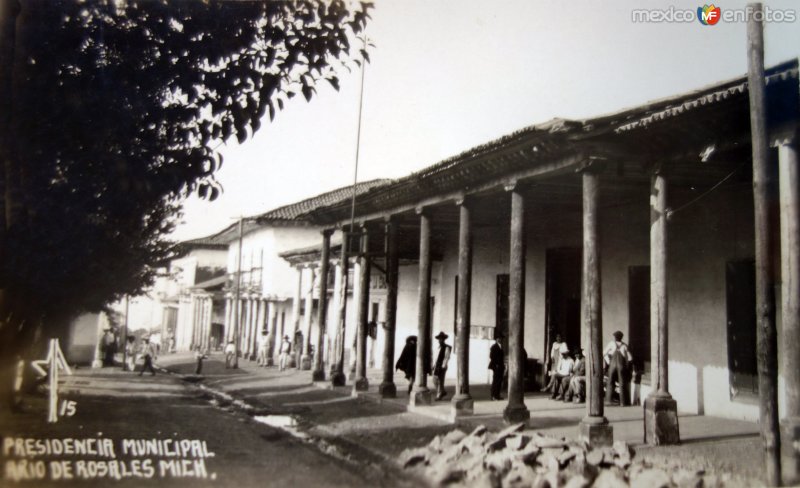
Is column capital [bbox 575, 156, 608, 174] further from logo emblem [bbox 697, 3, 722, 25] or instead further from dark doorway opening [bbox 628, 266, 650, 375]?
dark doorway opening [bbox 628, 266, 650, 375]

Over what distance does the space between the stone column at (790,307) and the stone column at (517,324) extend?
12.2 ft

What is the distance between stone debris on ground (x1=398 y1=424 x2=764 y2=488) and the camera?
5898 millimetres

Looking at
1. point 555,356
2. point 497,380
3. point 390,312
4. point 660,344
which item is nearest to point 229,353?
point 390,312

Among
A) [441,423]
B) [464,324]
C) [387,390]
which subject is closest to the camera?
[441,423]

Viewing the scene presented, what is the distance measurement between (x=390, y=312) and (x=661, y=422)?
23.5 feet

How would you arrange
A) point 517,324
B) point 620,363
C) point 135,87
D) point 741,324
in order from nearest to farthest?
point 135,87 < point 517,324 < point 741,324 < point 620,363

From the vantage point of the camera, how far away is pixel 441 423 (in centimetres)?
1055

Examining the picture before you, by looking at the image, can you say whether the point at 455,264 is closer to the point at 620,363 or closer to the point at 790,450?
the point at 620,363

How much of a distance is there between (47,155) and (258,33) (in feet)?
6.92

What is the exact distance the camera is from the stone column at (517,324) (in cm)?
970

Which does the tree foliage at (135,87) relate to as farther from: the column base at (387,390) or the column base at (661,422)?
the column base at (387,390)

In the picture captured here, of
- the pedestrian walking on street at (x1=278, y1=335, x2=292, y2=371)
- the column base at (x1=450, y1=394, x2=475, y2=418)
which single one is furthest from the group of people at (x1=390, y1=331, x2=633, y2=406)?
the pedestrian walking on street at (x1=278, y1=335, x2=292, y2=371)

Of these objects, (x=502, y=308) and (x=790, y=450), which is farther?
(x=502, y=308)

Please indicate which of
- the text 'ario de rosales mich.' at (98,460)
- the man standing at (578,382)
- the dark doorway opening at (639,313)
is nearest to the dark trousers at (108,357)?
the text 'ario de rosales mich.' at (98,460)
